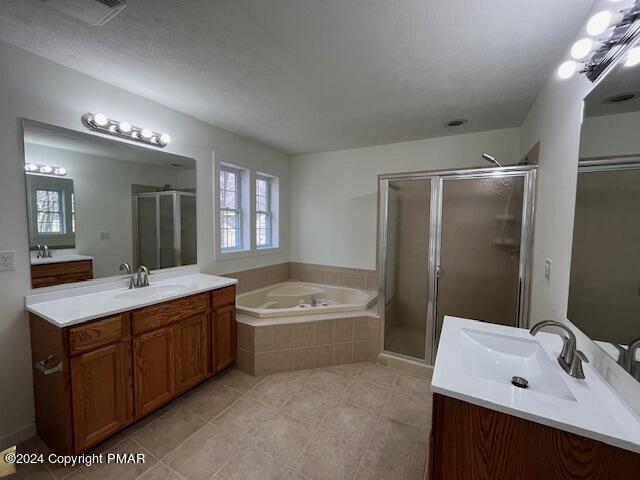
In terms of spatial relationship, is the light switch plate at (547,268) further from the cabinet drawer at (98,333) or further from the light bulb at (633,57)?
the cabinet drawer at (98,333)

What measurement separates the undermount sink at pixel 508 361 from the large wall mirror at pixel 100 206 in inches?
97.5

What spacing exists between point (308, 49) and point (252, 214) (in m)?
2.15

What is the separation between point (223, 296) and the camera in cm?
234

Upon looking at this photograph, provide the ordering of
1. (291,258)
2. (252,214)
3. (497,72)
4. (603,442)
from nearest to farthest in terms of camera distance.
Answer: (603,442)
(497,72)
(252,214)
(291,258)

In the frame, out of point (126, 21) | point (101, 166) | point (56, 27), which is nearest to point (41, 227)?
point (101, 166)

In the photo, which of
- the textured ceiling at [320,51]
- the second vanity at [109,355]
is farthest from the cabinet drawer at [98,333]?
the textured ceiling at [320,51]

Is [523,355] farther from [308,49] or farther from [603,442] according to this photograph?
[308,49]

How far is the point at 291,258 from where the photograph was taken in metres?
4.10

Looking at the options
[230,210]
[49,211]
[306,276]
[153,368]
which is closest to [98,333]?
[153,368]

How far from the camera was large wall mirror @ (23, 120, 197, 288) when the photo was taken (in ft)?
5.60

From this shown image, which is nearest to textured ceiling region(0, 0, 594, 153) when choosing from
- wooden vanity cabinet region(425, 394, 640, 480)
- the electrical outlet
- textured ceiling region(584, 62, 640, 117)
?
textured ceiling region(584, 62, 640, 117)

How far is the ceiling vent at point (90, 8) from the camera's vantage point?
1.19 m

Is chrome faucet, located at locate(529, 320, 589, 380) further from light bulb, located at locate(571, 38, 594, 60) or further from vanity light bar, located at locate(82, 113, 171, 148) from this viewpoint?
Answer: vanity light bar, located at locate(82, 113, 171, 148)

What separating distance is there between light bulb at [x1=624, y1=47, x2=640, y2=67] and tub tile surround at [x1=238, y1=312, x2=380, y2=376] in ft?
7.66
